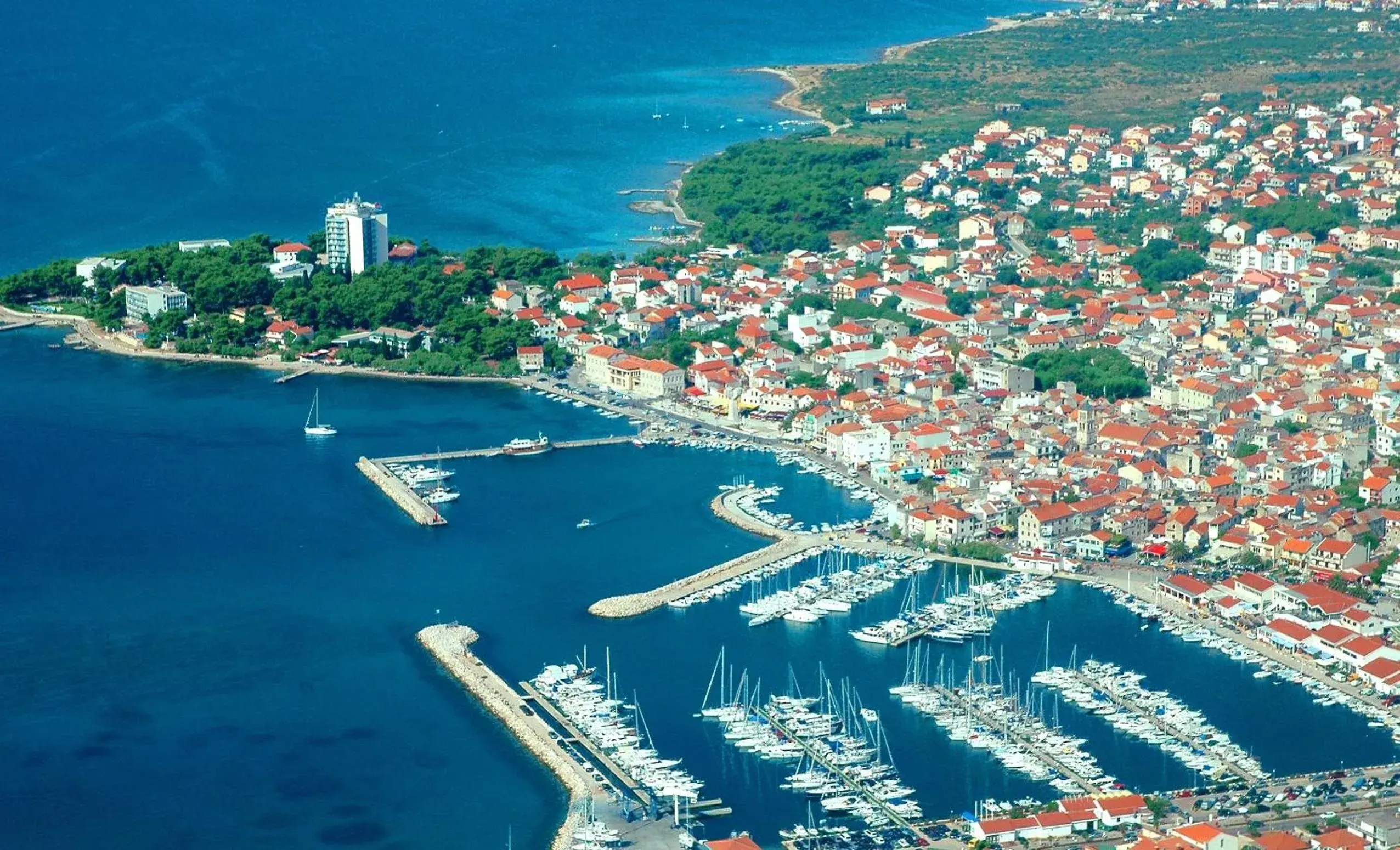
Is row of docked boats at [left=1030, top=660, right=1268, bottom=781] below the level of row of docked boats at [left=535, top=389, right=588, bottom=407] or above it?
below

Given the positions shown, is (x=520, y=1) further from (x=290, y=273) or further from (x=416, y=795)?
(x=416, y=795)

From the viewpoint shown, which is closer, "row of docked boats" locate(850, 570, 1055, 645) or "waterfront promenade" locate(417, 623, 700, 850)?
"waterfront promenade" locate(417, 623, 700, 850)

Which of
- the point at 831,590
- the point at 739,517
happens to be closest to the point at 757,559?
the point at 831,590

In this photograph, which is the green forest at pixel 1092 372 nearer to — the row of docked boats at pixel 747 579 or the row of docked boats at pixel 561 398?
the row of docked boats at pixel 561 398

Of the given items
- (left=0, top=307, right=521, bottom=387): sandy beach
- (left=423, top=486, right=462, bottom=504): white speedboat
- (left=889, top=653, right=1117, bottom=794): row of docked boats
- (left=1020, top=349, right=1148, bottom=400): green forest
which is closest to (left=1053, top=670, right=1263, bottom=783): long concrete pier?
(left=889, top=653, right=1117, bottom=794): row of docked boats

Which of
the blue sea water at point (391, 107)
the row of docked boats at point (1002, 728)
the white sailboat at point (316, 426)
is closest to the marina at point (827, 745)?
the row of docked boats at point (1002, 728)

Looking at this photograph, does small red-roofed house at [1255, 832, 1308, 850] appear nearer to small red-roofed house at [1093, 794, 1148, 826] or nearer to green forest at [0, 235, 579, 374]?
small red-roofed house at [1093, 794, 1148, 826]

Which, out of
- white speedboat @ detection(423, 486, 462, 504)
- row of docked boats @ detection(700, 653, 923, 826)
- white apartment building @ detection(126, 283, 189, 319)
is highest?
white apartment building @ detection(126, 283, 189, 319)
